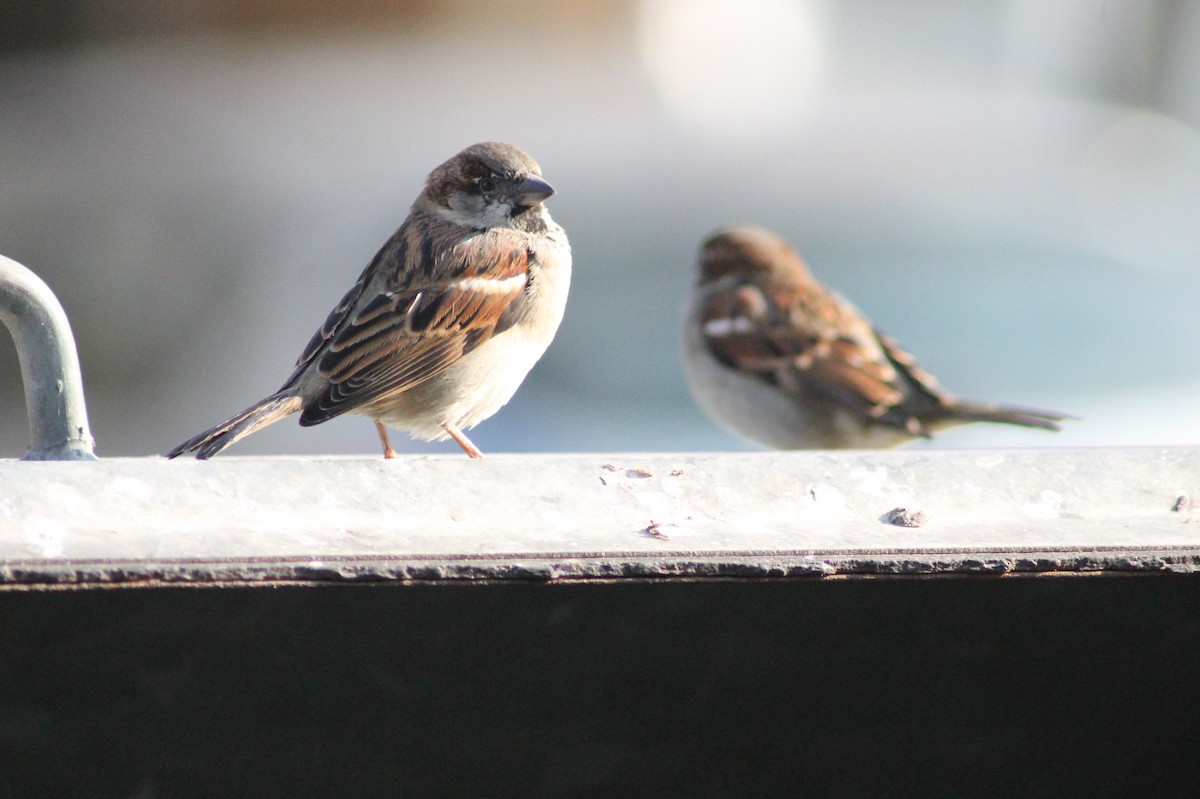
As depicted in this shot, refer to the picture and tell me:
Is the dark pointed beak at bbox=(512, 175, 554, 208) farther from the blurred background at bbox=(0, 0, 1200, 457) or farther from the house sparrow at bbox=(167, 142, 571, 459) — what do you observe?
the blurred background at bbox=(0, 0, 1200, 457)

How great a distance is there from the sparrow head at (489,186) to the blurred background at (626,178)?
2.14 meters

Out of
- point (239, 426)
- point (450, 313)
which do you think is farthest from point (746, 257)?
point (239, 426)

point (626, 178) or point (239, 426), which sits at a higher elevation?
point (239, 426)

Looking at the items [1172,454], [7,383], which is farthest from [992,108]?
[1172,454]

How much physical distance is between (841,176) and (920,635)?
18.4 ft

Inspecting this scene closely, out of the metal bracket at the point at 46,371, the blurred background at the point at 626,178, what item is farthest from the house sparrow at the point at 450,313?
the blurred background at the point at 626,178

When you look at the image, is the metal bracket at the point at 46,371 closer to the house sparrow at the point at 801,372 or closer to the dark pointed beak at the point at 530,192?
the dark pointed beak at the point at 530,192

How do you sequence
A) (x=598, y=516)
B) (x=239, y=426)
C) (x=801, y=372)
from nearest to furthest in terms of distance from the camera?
(x=598, y=516) < (x=239, y=426) < (x=801, y=372)

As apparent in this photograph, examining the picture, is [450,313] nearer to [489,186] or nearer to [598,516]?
[489,186]

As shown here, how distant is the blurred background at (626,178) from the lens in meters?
5.21

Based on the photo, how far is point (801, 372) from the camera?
4.30 m

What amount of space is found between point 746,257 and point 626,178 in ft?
6.03

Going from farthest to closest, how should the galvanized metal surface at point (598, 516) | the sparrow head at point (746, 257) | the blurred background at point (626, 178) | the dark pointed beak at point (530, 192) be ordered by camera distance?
the blurred background at point (626, 178) → the sparrow head at point (746, 257) → the dark pointed beak at point (530, 192) → the galvanized metal surface at point (598, 516)

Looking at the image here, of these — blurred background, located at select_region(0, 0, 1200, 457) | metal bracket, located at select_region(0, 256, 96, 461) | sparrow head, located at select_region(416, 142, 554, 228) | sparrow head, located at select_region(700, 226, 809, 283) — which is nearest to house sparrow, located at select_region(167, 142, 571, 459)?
sparrow head, located at select_region(416, 142, 554, 228)
